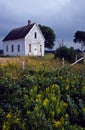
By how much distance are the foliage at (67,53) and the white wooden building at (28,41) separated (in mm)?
11604

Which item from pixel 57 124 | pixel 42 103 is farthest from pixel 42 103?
pixel 57 124

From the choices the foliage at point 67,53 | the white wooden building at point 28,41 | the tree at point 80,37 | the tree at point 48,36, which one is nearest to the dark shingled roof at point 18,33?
the white wooden building at point 28,41

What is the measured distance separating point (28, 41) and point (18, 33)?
10.4 ft

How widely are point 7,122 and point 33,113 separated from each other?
846 millimetres

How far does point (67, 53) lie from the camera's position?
36344mm

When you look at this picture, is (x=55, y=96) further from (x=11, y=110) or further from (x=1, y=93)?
(x=1, y=93)

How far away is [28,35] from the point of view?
160 feet

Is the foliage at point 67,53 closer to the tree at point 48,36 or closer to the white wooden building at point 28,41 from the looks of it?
the white wooden building at point 28,41

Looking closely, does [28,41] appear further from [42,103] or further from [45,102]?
[45,102]

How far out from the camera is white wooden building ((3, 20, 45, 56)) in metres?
49.0

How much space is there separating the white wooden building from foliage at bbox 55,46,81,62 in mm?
11604

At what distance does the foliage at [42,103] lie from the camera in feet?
36.5

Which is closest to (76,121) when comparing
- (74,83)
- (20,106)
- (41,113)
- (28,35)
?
(41,113)

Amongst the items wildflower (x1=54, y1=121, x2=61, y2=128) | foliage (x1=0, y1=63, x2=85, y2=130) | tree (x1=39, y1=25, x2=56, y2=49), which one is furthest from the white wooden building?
wildflower (x1=54, y1=121, x2=61, y2=128)
